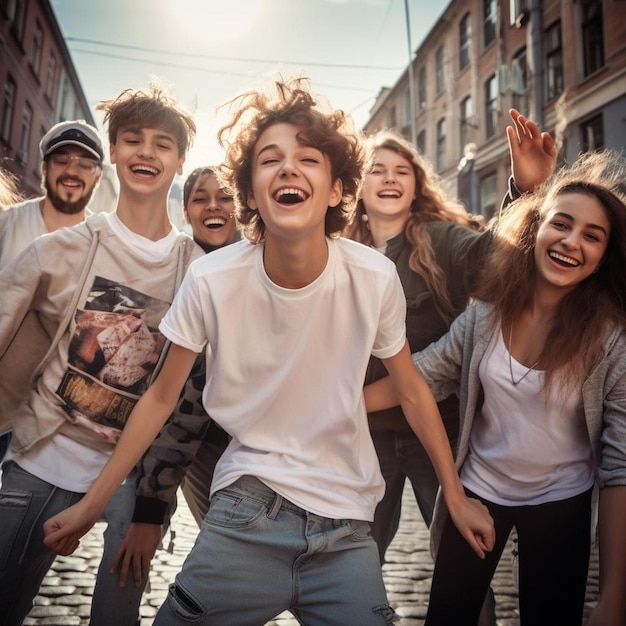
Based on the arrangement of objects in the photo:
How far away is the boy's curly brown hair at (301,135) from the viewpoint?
2154 millimetres

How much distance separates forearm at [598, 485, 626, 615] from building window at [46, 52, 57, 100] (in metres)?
29.3

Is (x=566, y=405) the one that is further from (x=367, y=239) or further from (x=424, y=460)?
(x=367, y=239)

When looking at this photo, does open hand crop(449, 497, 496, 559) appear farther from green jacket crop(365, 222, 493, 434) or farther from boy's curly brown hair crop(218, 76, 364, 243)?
boy's curly brown hair crop(218, 76, 364, 243)

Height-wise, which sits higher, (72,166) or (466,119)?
(466,119)

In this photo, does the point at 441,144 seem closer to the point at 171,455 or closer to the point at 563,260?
the point at 563,260

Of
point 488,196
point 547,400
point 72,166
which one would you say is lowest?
point 547,400

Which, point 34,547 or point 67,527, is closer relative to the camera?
point 67,527

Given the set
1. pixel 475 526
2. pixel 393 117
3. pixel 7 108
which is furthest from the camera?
pixel 393 117

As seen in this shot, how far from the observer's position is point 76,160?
11.4ft

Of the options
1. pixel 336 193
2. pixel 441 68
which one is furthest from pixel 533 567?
pixel 441 68

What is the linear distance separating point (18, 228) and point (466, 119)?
22.9 metres

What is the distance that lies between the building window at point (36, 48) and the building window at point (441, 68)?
16.9 m

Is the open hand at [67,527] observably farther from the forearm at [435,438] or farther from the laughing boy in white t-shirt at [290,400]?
the forearm at [435,438]

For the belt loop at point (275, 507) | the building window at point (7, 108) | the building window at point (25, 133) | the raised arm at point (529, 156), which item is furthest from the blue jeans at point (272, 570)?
the building window at point (25, 133)
